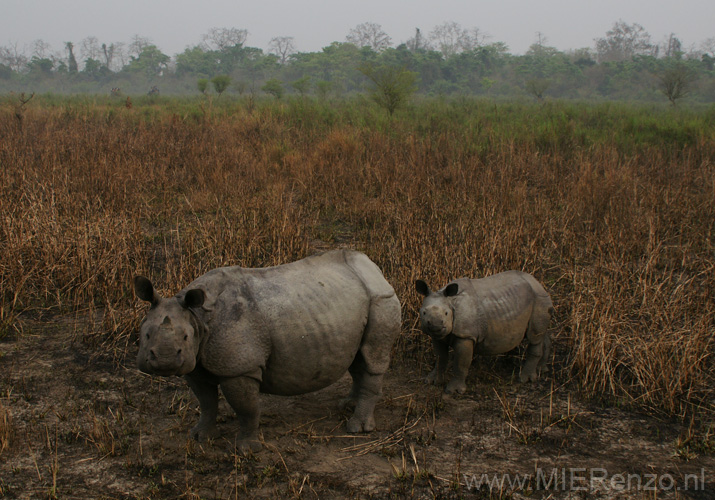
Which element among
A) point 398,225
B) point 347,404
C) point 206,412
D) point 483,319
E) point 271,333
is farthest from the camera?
point 398,225

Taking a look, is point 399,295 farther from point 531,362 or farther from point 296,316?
point 296,316

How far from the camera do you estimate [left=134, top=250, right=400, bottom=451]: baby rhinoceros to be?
9.48 ft

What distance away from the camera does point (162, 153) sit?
10219mm

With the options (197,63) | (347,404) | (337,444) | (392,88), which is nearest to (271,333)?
(337,444)

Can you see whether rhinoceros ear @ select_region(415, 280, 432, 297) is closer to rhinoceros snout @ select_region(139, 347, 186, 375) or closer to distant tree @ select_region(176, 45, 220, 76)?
rhinoceros snout @ select_region(139, 347, 186, 375)

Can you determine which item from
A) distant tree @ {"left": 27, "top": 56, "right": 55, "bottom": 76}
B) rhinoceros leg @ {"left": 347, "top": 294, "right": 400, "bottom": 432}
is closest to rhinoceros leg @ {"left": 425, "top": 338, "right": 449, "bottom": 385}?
rhinoceros leg @ {"left": 347, "top": 294, "right": 400, "bottom": 432}

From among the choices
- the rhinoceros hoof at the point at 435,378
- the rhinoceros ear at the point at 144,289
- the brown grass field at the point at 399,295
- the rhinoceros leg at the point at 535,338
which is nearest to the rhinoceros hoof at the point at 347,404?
the brown grass field at the point at 399,295

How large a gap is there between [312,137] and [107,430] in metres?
9.79

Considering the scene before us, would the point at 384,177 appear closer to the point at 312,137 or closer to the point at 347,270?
the point at 312,137

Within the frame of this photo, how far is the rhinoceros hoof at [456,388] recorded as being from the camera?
4.14 meters

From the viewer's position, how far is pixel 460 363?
164 inches

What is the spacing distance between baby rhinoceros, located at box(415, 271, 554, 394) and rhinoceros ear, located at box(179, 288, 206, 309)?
169cm

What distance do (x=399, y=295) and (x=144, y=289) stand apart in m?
2.77

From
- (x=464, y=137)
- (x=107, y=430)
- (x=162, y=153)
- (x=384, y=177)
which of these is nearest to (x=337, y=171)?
(x=384, y=177)
